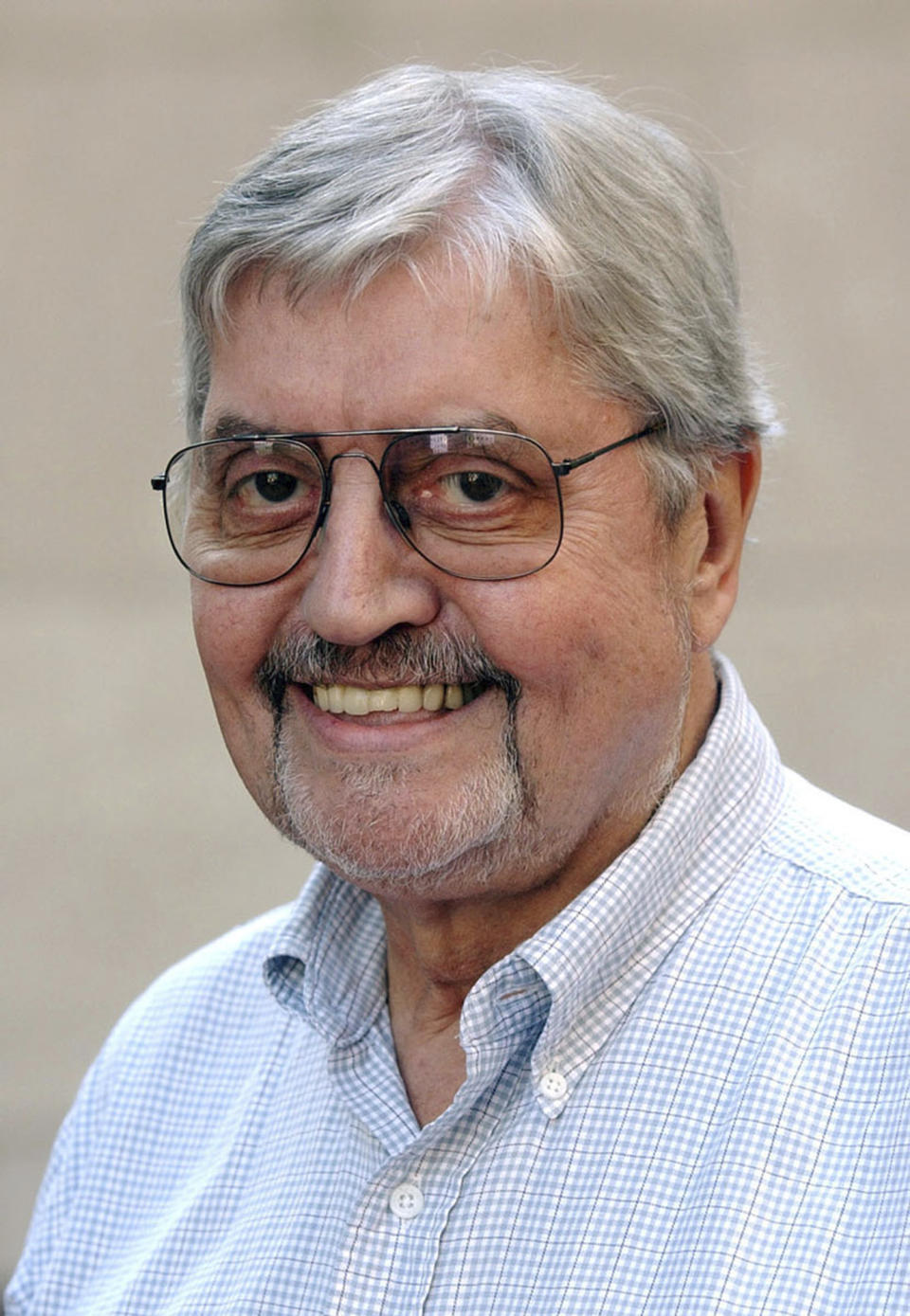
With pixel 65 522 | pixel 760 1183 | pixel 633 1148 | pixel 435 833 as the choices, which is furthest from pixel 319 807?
pixel 65 522

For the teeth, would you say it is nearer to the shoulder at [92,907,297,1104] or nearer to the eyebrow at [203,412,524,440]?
the eyebrow at [203,412,524,440]

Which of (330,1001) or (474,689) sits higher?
(474,689)

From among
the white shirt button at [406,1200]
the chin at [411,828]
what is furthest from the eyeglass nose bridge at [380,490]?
the white shirt button at [406,1200]

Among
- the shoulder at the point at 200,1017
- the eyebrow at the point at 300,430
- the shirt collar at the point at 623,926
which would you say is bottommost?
the shoulder at the point at 200,1017

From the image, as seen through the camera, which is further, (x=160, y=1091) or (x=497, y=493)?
(x=160, y=1091)

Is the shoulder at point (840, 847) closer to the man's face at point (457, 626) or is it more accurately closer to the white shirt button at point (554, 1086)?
the man's face at point (457, 626)

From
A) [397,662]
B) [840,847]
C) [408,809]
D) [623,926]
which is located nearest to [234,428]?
[397,662]

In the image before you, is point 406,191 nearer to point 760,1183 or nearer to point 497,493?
point 497,493

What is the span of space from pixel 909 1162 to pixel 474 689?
0.63 m

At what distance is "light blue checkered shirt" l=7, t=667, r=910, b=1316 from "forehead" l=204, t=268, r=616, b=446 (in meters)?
0.46

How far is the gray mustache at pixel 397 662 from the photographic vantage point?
1704 millimetres

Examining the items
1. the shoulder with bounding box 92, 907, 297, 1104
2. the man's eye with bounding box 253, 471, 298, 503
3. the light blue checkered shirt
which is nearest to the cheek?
the man's eye with bounding box 253, 471, 298, 503

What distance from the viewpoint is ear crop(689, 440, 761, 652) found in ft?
6.13

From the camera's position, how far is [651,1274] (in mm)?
1512
